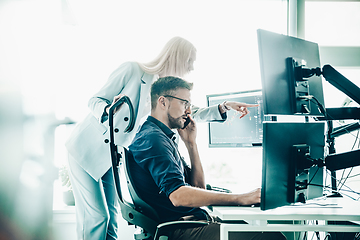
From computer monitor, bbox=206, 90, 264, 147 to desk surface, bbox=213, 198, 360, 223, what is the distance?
685mm

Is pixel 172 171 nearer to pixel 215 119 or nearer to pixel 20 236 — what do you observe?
pixel 215 119

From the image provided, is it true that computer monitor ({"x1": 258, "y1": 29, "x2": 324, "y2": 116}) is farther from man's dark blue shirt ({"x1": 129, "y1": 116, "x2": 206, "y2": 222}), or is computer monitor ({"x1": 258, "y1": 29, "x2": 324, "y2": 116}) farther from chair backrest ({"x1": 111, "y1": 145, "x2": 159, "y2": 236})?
chair backrest ({"x1": 111, "y1": 145, "x2": 159, "y2": 236})

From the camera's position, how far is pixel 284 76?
0.96 m

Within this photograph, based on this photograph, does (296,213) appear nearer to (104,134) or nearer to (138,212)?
(138,212)

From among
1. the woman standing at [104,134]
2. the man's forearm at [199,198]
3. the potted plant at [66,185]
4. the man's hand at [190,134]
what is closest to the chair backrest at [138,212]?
the man's forearm at [199,198]

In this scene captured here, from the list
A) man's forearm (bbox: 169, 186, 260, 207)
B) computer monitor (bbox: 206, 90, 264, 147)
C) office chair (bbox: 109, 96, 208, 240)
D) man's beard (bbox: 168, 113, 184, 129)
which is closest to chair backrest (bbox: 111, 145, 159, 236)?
office chair (bbox: 109, 96, 208, 240)

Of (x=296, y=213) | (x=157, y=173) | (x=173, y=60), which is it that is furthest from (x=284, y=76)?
(x=173, y=60)

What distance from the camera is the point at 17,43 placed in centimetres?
162

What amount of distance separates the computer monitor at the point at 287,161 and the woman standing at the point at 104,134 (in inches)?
20.7

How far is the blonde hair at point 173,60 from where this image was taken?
1531 millimetres

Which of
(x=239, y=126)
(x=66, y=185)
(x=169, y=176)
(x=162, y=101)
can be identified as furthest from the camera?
(x=66, y=185)

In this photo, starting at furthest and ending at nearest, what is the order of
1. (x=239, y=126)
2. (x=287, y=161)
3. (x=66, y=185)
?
1. (x=66, y=185)
2. (x=239, y=126)
3. (x=287, y=161)

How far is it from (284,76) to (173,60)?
0.75 m

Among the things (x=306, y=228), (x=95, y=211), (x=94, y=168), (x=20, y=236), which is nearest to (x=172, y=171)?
(x=306, y=228)
